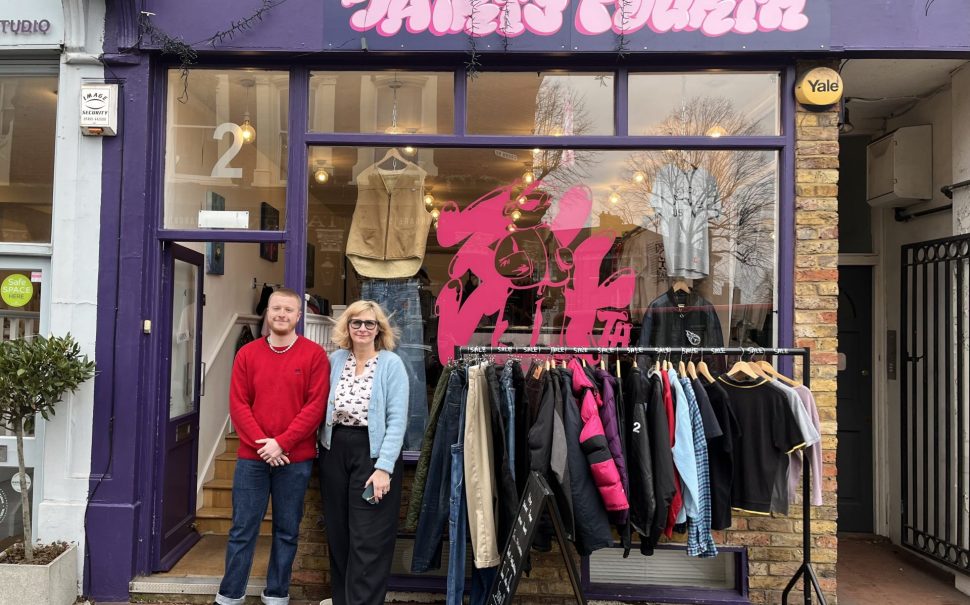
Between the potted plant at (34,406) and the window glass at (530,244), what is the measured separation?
1.54 metres

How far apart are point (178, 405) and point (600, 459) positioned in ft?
10.9

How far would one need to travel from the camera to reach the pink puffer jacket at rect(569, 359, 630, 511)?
10.2ft

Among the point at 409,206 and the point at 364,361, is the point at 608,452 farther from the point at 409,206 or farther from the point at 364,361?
the point at 409,206

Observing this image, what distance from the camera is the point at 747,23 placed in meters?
A: 3.93

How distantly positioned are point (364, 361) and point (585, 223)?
6.16 feet

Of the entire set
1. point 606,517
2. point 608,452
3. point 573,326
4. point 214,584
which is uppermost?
point 573,326

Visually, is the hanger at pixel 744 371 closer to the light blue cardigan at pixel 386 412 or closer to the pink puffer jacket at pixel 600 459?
the pink puffer jacket at pixel 600 459

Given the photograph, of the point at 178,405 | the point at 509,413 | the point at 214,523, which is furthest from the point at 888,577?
the point at 178,405

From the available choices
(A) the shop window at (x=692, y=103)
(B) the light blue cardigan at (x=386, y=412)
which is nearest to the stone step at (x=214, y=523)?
(B) the light blue cardigan at (x=386, y=412)

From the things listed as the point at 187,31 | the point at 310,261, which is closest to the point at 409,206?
the point at 310,261

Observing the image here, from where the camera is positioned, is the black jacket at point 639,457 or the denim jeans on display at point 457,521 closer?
the black jacket at point 639,457

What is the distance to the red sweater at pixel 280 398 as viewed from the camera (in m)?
3.54

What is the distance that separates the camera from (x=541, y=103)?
4309 mm

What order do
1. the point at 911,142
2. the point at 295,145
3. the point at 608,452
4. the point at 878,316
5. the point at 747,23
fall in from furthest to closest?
the point at 878,316 → the point at 911,142 → the point at 295,145 → the point at 747,23 → the point at 608,452
